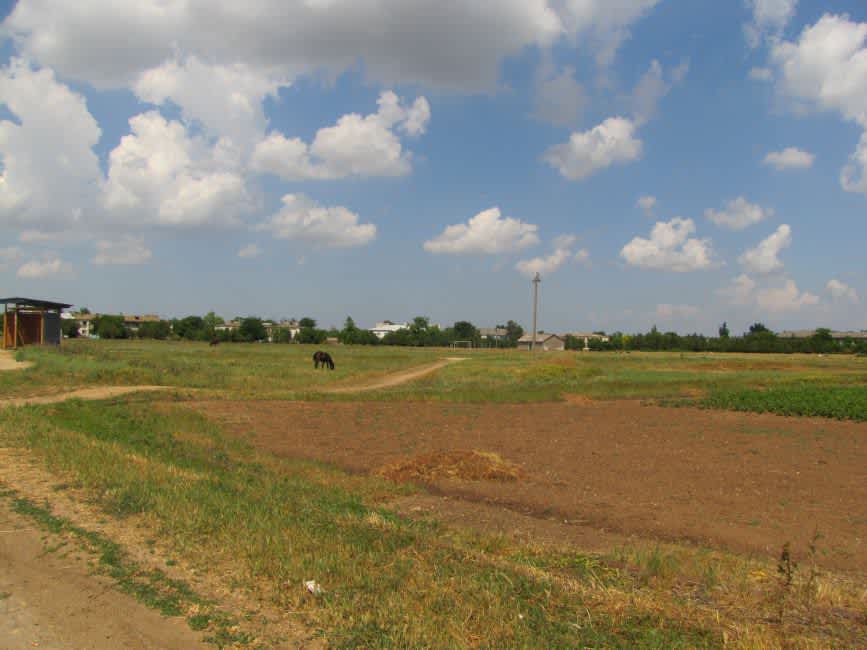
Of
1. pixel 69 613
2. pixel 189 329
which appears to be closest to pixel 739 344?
pixel 189 329

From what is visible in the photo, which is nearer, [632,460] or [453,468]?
[453,468]

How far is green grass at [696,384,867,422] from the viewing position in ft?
82.2

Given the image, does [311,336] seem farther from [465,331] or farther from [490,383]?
[490,383]

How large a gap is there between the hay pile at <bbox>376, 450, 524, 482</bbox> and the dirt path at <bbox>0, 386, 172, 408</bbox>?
541 inches

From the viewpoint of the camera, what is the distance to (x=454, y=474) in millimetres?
12664

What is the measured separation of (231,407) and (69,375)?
413 inches

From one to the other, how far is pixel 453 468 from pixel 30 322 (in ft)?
143

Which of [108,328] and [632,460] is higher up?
[108,328]

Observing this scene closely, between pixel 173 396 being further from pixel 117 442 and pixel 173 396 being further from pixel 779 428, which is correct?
pixel 779 428

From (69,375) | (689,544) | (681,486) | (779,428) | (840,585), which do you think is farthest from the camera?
(69,375)

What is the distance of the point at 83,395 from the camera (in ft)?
78.3

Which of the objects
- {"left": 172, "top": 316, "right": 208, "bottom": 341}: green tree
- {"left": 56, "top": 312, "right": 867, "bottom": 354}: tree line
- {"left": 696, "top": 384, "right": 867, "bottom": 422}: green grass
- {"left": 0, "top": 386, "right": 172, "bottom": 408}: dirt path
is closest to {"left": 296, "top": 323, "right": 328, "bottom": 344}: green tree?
{"left": 56, "top": 312, "right": 867, "bottom": 354}: tree line

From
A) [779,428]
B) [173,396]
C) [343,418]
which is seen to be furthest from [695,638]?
[173,396]

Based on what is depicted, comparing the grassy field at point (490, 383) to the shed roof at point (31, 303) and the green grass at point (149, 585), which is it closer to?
the shed roof at point (31, 303)
